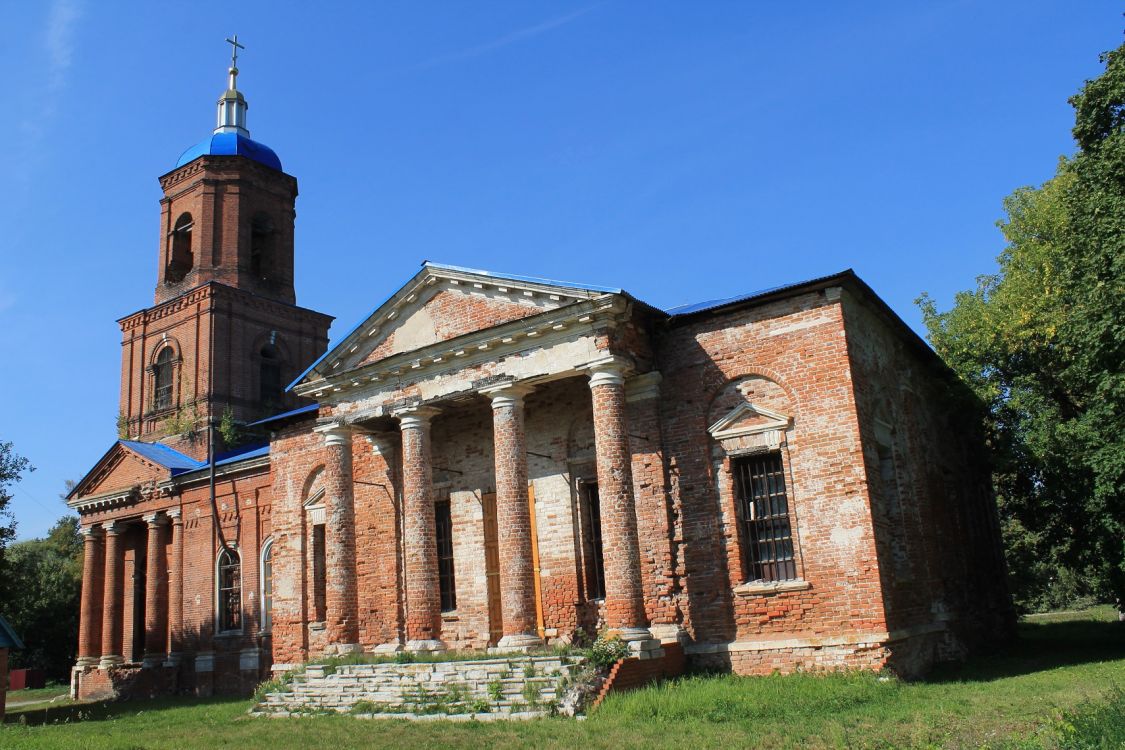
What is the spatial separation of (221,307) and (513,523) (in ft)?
67.0

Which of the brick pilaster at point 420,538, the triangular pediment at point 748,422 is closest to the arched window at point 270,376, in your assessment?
the brick pilaster at point 420,538

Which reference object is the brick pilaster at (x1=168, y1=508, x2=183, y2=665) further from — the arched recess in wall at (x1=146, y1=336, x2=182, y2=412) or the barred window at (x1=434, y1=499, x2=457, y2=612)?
the barred window at (x1=434, y1=499, x2=457, y2=612)

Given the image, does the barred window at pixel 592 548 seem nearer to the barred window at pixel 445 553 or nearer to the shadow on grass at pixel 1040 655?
the barred window at pixel 445 553

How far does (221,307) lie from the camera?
1284 inches

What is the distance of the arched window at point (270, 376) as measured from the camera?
111ft

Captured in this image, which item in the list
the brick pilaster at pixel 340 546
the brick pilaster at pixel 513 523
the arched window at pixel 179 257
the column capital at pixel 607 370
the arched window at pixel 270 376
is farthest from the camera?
the arched window at pixel 179 257

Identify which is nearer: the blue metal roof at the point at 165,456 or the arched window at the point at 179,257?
the blue metal roof at the point at 165,456

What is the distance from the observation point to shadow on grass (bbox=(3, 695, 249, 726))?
68.3 feet

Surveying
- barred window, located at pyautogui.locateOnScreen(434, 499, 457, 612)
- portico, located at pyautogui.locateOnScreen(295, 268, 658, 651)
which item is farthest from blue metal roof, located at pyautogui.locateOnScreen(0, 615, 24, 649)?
barred window, located at pyautogui.locateOnScreen(434, 499, 457, 612)

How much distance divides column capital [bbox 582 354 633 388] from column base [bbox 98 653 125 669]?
69.0 feet

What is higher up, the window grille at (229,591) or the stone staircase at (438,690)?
the window grille at (229,591)

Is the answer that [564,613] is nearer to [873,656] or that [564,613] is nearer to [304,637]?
[873,656]

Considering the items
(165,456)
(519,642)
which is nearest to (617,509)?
(519,642)

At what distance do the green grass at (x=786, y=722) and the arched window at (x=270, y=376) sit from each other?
1746 centimetres
